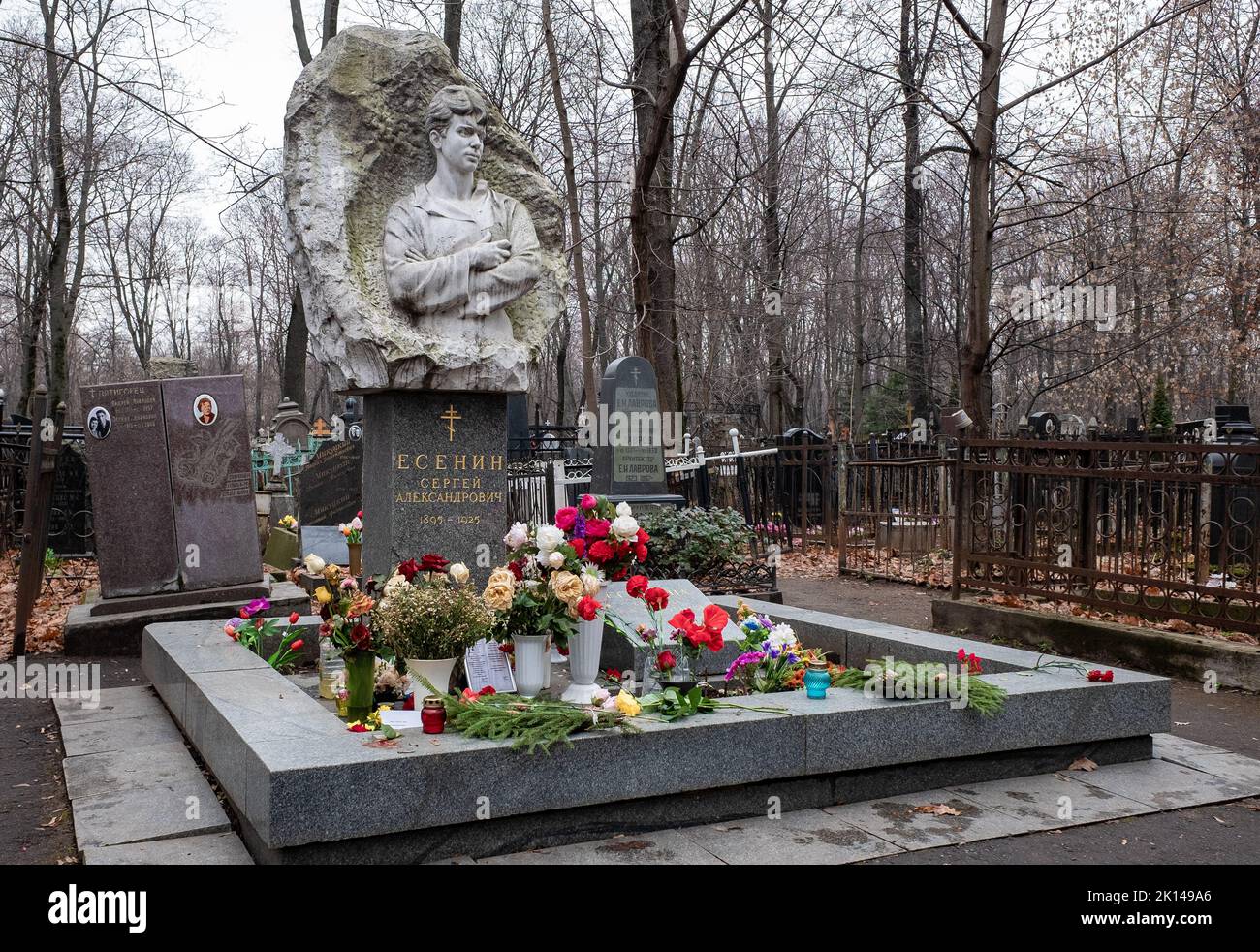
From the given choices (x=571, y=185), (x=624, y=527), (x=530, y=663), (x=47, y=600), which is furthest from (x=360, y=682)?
(x=571, y=185)

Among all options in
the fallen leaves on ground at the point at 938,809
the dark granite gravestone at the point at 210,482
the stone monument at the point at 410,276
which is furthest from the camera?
the dark granite gravestone at the point at 210,482

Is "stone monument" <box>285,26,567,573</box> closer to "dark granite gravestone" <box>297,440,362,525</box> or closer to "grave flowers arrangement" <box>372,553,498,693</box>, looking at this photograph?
"grave flowers arrangement" <box>372,553,498,693</box>

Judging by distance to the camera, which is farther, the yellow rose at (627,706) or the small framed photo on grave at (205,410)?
the small framed photo on grave at (205,410)

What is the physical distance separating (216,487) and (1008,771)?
7.06 m

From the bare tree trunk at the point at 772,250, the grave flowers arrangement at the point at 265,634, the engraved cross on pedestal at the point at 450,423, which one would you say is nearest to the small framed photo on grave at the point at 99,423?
the grave flowers arrangement at the point at 265,634

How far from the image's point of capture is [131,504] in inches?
368

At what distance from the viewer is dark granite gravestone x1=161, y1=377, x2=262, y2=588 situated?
31.3ft

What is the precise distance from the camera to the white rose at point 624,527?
586 cm

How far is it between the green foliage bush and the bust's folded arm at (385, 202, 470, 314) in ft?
15.6

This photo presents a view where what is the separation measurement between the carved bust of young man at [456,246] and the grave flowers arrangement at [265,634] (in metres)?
2.32

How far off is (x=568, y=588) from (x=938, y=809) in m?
1.98

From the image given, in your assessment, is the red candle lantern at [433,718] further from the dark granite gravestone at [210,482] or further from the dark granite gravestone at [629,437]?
the dark granite gravestone at [629,437]

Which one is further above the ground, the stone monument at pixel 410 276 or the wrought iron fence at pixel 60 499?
the stone monument at pixel 410 276
